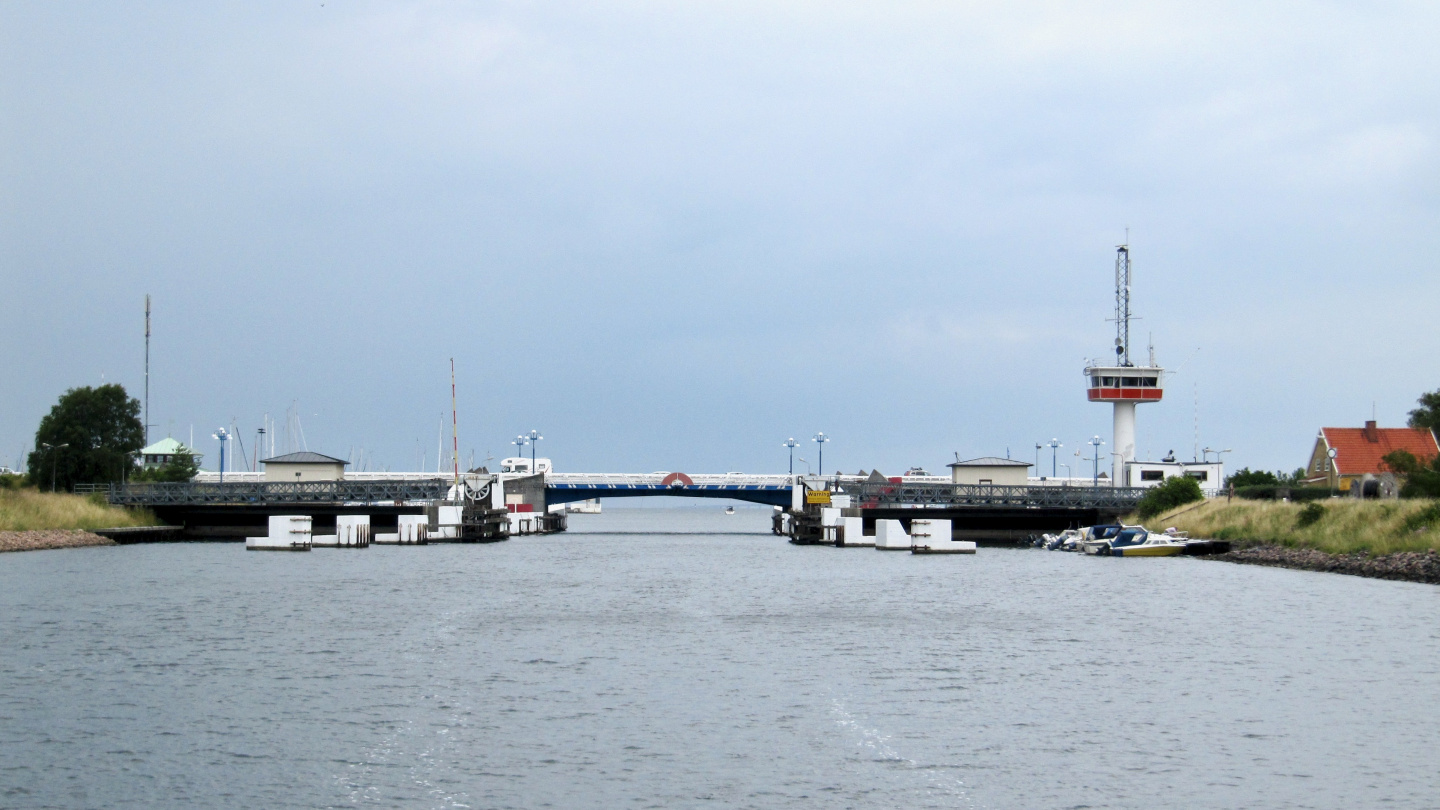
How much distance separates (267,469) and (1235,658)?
370ft

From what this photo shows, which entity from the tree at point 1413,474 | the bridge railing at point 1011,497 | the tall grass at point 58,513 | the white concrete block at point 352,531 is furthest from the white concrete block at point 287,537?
the tree at point 1413,474

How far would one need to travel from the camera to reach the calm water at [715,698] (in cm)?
2295

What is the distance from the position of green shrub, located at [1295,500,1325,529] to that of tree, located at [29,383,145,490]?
105 meters

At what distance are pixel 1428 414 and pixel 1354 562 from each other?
2624 inches

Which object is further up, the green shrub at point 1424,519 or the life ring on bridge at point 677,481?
the life ring on bridge at point 677,481

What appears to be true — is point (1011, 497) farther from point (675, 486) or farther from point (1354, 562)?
point (1354, 562)

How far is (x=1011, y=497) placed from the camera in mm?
128750

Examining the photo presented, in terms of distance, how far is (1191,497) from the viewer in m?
116

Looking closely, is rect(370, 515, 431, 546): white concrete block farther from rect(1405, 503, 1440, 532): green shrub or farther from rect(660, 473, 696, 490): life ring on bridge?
rect(1405, 503, 1440, 532): green shrub

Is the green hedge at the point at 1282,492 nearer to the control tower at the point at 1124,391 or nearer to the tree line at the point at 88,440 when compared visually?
the control tower at the point at 1124,391

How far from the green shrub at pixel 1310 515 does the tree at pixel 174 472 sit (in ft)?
385

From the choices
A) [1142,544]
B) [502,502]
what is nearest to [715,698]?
[1142,544]

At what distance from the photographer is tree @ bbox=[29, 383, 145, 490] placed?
447 feet

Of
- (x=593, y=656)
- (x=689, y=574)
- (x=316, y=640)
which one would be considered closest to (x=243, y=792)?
(x=593, y=656)
